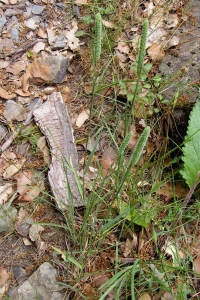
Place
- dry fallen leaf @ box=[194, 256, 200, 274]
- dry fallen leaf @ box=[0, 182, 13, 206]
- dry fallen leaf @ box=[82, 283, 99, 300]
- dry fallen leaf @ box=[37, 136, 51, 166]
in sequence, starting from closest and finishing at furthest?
1. dry fallen leaf @ box=[82, 283, 99, 300]
2. dry fallen leaf @ box=[194, 256, 200, 274]
3. dry fallen leaf @ box=[0, 182, 13, 206]
4. dry fallen leaf @ box=[37, 136, 51, 166]

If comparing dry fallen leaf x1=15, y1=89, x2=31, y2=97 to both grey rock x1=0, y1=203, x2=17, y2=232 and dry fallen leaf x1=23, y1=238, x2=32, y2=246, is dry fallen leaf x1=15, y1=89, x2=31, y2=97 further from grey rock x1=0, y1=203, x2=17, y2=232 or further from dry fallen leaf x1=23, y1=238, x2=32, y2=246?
dry fallen leaf x1=23, y1=238, x2=32, y2=246

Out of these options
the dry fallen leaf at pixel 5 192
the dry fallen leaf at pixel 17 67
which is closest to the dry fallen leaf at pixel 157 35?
the dry fallen leaf at pixel 17 67

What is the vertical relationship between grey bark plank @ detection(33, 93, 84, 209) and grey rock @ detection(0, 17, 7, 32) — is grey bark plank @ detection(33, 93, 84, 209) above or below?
below

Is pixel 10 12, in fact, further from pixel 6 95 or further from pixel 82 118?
pixel 82 118

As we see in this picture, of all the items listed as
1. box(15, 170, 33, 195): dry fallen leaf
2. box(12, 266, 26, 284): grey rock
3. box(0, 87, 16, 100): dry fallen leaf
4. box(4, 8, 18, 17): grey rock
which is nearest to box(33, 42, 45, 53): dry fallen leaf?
box(4, 8, 18, 17): grey rock

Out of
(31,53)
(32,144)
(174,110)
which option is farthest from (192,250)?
(31,53)

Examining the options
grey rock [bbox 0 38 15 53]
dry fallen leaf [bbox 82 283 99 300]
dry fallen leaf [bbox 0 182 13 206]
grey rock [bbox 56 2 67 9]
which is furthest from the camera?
grey rock [bbox 56 2 67 9]

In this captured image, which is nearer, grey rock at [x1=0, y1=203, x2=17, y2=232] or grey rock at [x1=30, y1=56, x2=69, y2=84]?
grey rock at [x1=0, y1=203, x2=17, y2=232]
